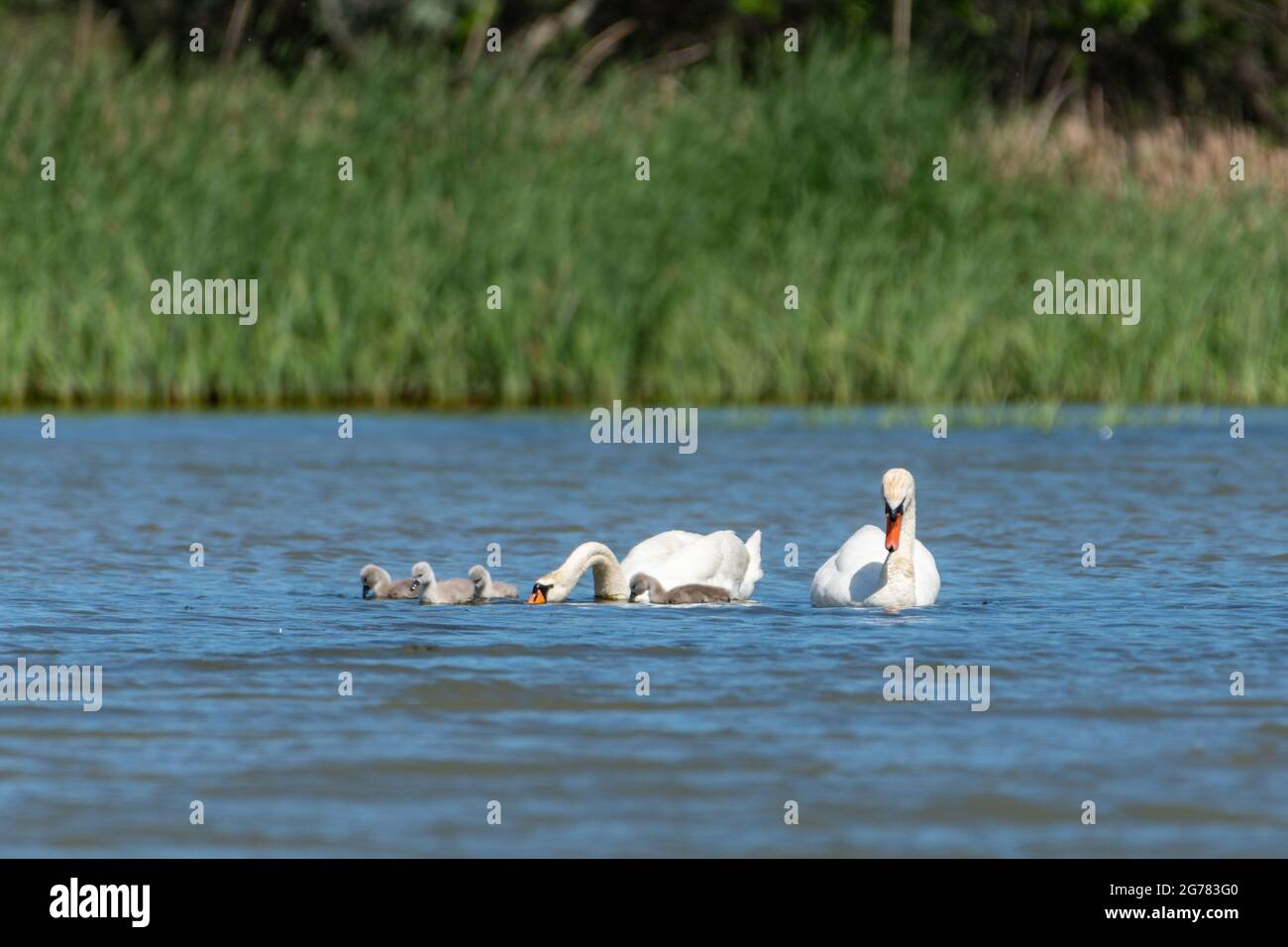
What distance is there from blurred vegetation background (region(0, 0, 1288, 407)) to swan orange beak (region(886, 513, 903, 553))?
7364mm

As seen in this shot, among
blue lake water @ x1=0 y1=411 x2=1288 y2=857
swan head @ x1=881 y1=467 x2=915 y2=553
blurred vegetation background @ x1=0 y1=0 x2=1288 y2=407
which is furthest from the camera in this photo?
blurred vegetation background @ x1=0 y1=0 x2=1288 y2=407

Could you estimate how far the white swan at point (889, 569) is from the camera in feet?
34.1

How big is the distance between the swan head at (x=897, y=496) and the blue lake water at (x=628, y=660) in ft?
1.28

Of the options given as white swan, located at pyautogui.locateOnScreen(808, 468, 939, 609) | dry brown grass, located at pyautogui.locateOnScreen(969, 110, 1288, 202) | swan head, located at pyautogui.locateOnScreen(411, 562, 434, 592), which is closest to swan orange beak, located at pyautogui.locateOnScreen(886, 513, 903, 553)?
white swan, located at pyautogui.locateOnScreen(808, 468, 939, 609)

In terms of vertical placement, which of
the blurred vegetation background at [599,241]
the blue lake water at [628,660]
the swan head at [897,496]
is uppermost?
the blurred vegetation background at [599,241]

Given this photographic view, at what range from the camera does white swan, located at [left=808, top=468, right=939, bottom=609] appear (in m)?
10.4

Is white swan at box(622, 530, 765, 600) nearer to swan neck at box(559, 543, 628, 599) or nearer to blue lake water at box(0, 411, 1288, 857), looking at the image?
swan neck at box(559, 543, 628, 599)

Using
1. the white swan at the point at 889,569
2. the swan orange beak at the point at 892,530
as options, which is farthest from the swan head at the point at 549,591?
the swan orange beak at the point at 892,530

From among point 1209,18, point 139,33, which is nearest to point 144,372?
point 139,33

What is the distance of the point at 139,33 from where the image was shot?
1246 inches

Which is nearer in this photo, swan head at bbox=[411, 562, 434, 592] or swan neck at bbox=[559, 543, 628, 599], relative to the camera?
swan head at bbox=[411, 562, 434, 592]

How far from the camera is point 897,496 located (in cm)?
1082

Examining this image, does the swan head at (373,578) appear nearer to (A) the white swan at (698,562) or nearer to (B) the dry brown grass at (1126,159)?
(A) the white swan at (698,562)
